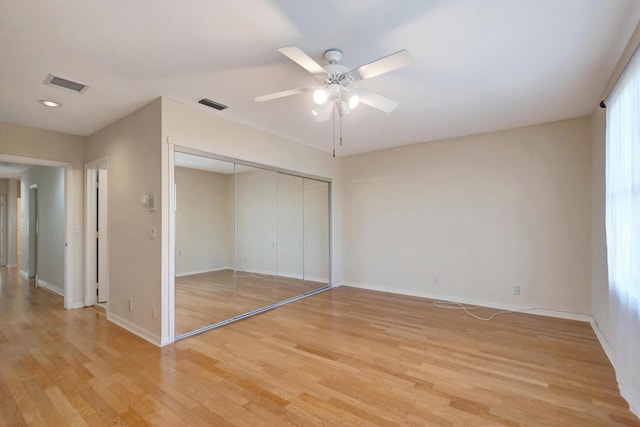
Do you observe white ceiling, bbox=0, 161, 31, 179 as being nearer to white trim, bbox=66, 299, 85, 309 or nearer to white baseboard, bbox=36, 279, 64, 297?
white baseboard, bbox=36, 279, 64, 297

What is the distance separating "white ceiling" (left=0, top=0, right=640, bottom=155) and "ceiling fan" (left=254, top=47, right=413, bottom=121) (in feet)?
0.51

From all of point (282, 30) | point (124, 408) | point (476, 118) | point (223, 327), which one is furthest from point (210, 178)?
point (476, 118)

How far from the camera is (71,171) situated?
4.33 meters

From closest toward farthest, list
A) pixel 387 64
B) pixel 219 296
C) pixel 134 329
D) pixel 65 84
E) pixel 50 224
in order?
1. pixel 387 64
2. pixel 65 84
3. pixel 134 329
4. pixel 219 296
5. pixel 50 224

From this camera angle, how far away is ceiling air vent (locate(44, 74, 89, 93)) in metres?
2.59

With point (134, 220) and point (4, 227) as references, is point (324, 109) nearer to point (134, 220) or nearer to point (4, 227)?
point (134, 220)

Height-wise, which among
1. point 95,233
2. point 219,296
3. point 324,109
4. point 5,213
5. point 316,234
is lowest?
point 219,296

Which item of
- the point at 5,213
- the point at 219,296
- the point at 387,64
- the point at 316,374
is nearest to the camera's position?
the point at 387,64

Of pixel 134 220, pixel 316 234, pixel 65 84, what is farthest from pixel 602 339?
pixel 65 84

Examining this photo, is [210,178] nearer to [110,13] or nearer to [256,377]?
[110,13]

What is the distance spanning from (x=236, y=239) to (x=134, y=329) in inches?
60.6

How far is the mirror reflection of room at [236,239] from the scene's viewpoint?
11.2ft

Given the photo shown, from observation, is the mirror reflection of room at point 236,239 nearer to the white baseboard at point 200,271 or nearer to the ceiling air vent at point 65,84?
the white baseboard at point 200,271

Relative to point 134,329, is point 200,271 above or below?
above
